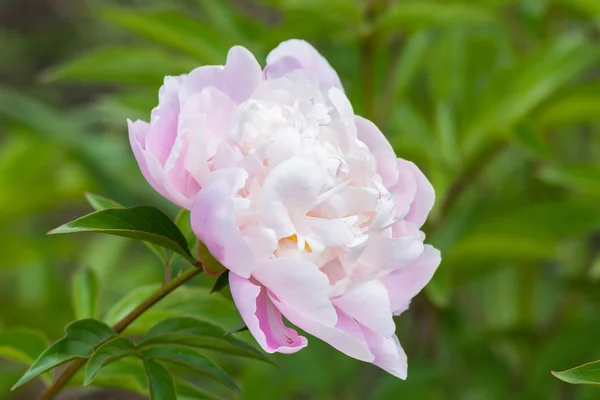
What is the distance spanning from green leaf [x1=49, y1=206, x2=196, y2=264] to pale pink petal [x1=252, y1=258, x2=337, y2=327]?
0.24 feet

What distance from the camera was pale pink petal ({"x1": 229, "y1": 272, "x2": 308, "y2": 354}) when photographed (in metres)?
0.45

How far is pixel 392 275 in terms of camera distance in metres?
0.50

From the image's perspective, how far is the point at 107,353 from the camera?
0.52m

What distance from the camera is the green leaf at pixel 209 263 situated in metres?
0.49

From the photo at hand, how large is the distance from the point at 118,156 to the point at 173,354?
0.73 meters

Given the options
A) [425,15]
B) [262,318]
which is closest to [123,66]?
[425,15]

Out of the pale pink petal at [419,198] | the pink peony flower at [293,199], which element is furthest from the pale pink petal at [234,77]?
the pale pink petal at [419,198]

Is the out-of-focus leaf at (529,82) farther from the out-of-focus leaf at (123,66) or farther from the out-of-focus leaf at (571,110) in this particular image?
the out-of-focus leaf at (123,66)

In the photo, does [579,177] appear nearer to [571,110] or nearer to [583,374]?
[571,110]

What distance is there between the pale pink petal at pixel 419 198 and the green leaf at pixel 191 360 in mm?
154

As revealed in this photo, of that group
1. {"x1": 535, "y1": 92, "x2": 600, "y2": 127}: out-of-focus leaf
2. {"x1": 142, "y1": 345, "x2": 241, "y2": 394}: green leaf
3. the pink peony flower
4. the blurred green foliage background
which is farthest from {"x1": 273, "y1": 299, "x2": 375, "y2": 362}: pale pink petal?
{"x1": 535, "y1": 92, "x2": 600, "y2": 127}: out-of-focus leaf

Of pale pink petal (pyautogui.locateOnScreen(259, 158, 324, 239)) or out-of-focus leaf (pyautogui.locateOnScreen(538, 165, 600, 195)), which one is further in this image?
out-of-focus leaf (pyautogui.locateOnScreen(538, 165, 600, 195))

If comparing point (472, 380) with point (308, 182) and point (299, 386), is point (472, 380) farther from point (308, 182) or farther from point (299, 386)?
point (308, 182)

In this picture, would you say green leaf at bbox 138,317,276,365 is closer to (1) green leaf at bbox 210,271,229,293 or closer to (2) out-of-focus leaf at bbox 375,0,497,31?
(1) green leaf at bbox 210,271,229,293
